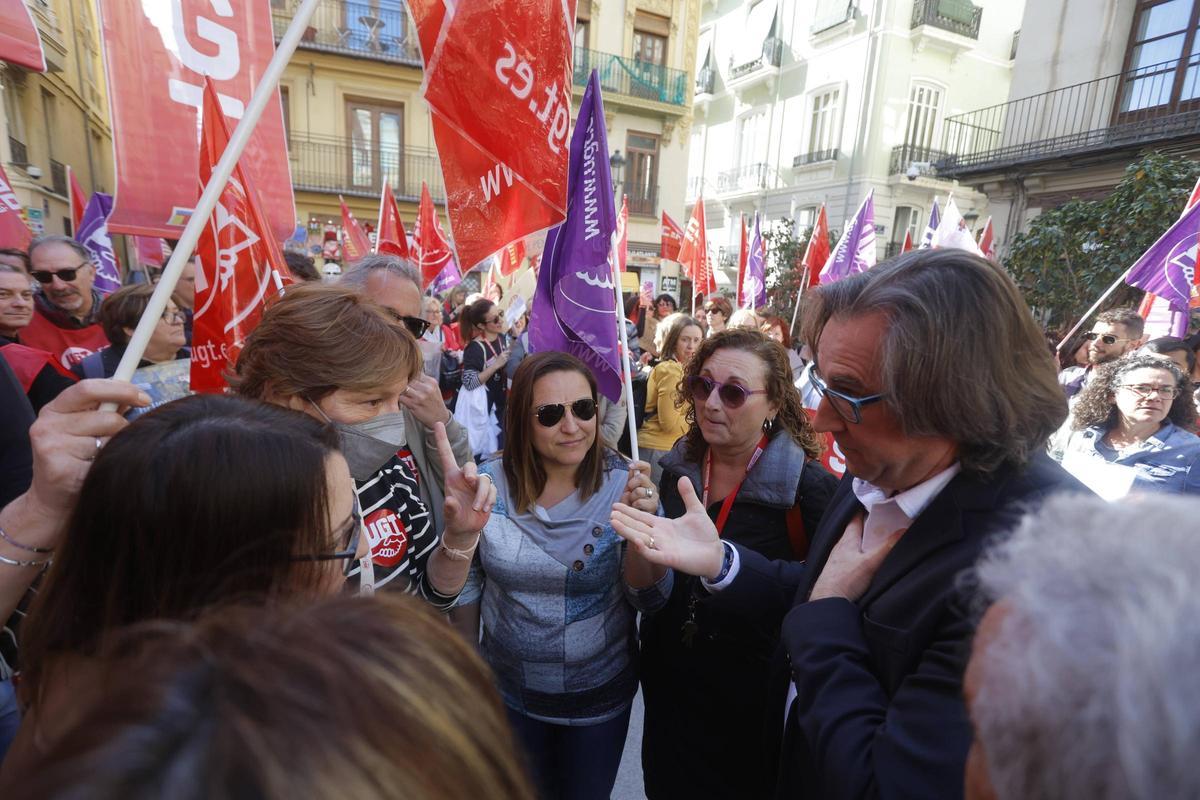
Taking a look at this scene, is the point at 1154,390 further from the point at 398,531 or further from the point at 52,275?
the point at 52,275

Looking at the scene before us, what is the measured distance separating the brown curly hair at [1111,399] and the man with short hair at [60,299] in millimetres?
6166

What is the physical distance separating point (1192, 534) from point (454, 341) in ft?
27.2

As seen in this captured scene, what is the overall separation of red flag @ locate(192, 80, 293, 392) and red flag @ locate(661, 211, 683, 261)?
35.4ft

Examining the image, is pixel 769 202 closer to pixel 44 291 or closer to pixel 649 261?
pixel 649 261

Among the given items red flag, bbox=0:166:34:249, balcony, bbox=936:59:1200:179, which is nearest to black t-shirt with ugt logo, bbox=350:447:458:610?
red flag, bbox=0:166:34:249

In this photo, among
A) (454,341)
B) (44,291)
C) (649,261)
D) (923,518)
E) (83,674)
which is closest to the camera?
(83,674)

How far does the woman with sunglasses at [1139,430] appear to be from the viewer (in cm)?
319

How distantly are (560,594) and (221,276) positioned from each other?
155cm

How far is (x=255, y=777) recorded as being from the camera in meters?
0.39

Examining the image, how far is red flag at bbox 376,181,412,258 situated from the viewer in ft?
20.7

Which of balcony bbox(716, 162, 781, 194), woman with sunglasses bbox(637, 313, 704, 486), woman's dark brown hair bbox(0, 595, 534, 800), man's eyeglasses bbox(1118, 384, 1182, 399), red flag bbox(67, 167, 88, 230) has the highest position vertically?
balcony bbox(716, 162, 781, 194)

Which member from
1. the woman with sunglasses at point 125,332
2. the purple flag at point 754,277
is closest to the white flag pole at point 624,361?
the woman with sunglasses at point 125,332

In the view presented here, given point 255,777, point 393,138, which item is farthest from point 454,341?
point 393,138

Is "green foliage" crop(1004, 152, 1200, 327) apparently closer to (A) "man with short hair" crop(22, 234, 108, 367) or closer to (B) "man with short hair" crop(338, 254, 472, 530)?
(B) "man with short hair" crop(338, 254, 472, 530)
